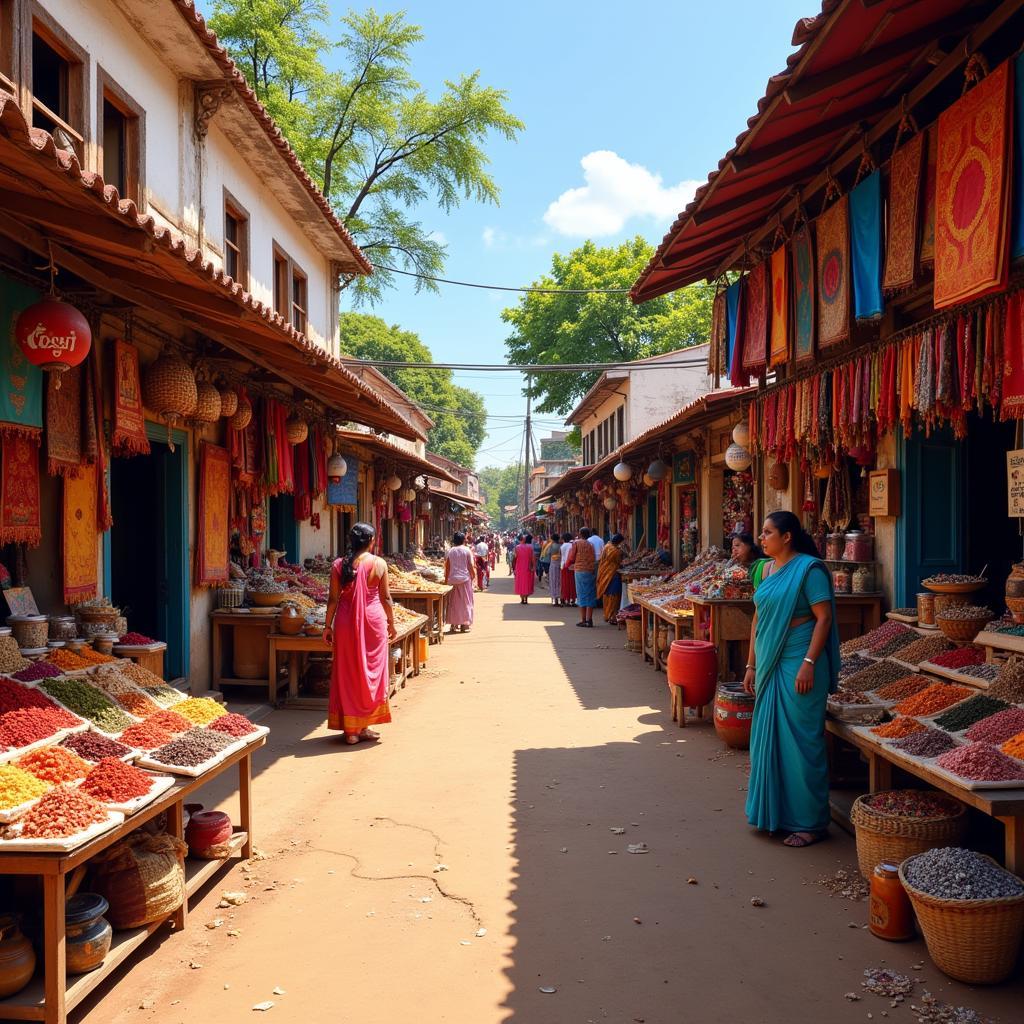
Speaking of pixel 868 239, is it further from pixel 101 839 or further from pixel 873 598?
pixel 101 839

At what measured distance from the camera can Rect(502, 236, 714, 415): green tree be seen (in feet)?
110

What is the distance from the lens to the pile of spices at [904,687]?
5.51 metres

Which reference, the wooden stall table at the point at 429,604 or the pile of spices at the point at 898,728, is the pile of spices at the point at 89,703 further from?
the wooden stall table at the point at 429,604

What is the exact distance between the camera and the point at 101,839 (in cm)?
311

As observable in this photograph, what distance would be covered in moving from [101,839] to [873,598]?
673cm

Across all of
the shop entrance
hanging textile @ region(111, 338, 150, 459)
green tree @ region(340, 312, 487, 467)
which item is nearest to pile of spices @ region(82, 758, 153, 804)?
hanging textile @ region(111, 338, 150, 459)

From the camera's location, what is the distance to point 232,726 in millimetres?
4758

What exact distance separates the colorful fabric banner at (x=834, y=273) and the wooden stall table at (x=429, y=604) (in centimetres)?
859

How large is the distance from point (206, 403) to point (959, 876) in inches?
261

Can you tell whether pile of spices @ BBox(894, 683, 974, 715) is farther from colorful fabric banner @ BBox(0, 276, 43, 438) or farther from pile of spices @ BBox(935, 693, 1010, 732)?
colorful fabric banner @ BBox(0, 276, 43, 438)

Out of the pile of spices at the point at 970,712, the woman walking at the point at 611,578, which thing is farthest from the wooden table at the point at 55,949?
the woman walking at the point at 611,578

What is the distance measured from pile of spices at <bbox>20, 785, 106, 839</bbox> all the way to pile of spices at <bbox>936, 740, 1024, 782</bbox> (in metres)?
3.80

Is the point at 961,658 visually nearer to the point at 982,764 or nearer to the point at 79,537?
the point at 982,764

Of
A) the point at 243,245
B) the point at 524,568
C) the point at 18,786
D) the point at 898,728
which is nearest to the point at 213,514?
the point at 243,245
